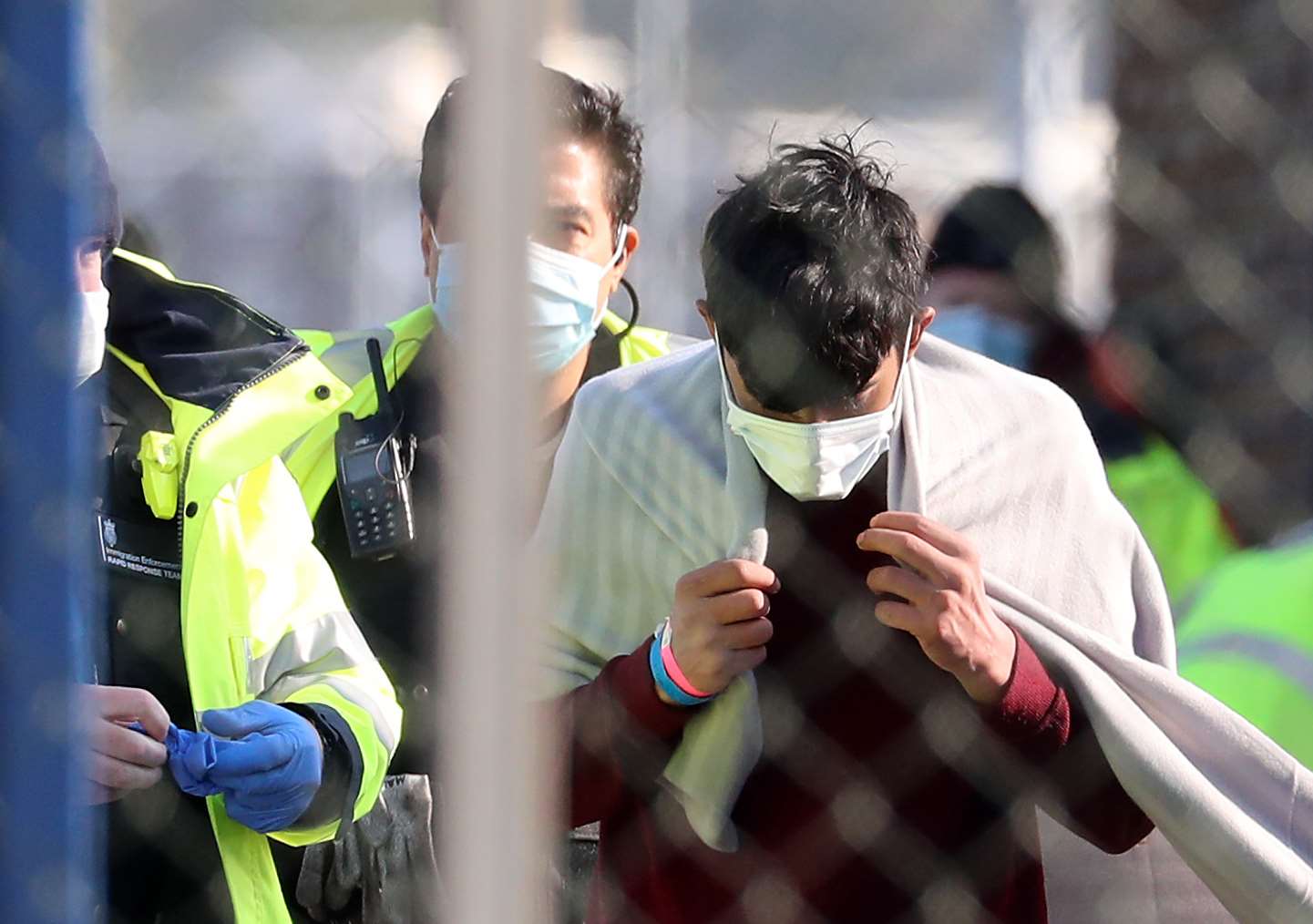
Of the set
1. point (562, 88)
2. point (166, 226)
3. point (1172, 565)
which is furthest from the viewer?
point (166, 226)

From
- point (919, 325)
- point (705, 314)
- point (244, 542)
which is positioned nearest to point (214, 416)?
point (244, 542)

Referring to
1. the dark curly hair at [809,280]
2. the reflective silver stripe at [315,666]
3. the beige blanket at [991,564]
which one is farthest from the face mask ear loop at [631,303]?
the reflective silver stripe at [315,666]

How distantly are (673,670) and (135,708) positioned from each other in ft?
1.31

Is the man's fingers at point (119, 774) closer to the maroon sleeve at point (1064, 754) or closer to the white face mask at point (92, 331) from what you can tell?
the white face mask at point (92, 331)

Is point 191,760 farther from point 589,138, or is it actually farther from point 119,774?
point 589,138

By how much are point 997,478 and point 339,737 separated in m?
0.55

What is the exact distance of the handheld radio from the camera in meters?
1.55

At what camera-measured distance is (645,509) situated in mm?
1399

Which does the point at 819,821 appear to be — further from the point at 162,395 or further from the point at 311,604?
the point at 162,395

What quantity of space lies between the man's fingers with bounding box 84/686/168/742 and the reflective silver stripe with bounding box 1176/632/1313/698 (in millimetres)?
777

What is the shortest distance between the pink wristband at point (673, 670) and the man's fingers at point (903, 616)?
0.46ft

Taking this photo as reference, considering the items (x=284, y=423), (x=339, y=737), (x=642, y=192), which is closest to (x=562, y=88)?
(x=642, y=192)

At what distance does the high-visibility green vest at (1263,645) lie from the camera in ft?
4.53

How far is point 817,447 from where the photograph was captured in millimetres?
1338
